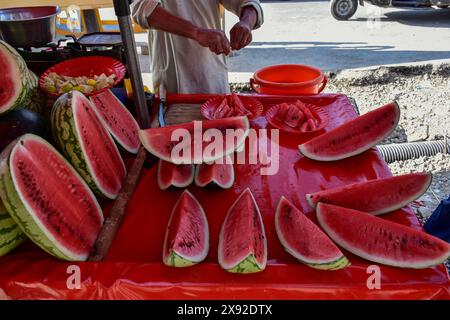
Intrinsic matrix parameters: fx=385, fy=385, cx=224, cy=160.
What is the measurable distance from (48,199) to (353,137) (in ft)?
4.72

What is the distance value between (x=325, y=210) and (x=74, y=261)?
94 centimetres

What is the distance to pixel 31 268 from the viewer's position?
1.32 m

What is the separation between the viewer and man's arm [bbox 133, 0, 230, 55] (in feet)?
6.86

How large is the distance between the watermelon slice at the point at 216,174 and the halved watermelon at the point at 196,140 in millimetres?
76

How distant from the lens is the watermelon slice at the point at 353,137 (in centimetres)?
190

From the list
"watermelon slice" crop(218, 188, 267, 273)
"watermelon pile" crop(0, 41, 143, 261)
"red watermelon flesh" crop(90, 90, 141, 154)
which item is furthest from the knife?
"watermelon slice" crop(218, 188, 267, 273)

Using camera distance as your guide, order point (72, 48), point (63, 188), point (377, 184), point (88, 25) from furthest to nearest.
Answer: point (88, 25), point (72, 48), point (377, 184), point (63, 188)

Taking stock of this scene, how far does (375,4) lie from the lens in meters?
7.82

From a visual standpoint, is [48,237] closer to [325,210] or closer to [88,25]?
[325,210]

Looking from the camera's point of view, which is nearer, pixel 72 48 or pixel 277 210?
pixel 277 210

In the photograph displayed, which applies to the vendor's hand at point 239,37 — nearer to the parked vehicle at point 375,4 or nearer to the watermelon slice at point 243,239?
the watermelon slice at point 243,239

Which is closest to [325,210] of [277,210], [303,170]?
[277,210]
